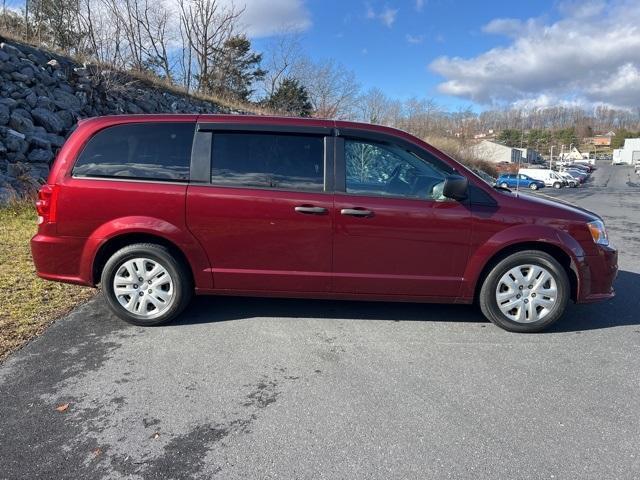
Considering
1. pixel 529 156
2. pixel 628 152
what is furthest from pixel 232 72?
pixel 628 152

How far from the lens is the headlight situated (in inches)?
162

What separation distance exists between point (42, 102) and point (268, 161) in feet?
38.4

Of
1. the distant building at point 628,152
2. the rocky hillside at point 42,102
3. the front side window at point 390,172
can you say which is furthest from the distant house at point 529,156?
the front side window at point 390,172

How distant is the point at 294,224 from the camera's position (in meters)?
3.96

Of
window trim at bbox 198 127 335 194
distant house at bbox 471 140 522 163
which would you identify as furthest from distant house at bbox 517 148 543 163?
window trim at bbox 198 127 335 194

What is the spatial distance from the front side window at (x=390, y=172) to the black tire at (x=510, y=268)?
33.9 inches

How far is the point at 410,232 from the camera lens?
3.96 m

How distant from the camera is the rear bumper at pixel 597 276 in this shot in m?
4.08

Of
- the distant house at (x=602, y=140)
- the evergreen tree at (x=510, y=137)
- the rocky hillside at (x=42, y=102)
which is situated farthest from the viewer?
the distant house at (x=602, y=140)

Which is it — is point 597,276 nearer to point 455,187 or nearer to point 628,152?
point 455,187

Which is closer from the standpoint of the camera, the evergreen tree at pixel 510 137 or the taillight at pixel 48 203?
the taillight at pixel 48 203

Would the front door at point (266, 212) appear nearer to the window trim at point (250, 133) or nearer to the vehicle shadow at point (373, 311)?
the window trim at point (250, 133)

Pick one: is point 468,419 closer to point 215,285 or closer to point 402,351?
point 402,351

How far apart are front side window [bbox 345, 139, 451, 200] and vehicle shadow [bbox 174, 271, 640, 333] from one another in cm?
127
